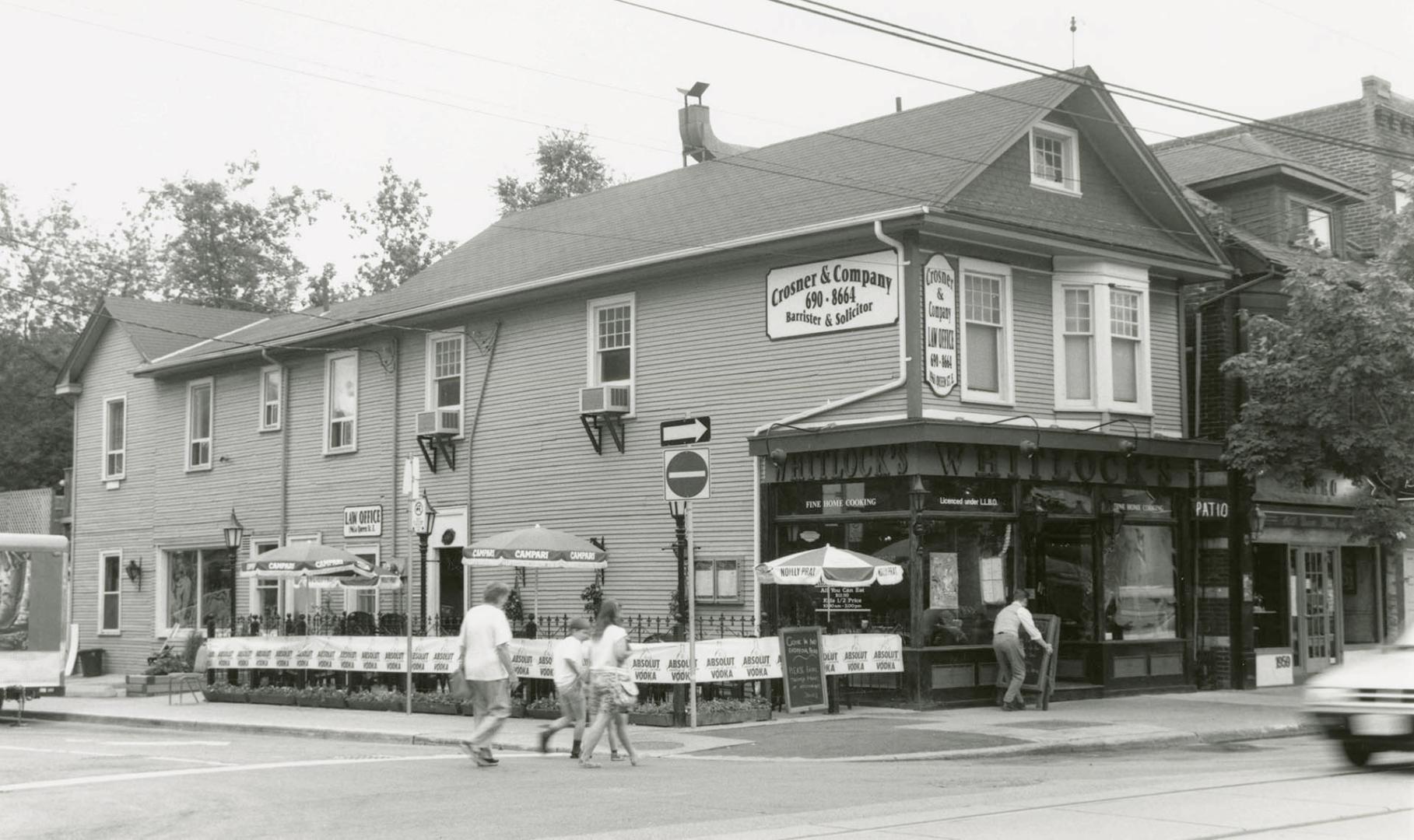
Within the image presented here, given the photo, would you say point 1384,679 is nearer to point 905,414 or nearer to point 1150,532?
point 905,414

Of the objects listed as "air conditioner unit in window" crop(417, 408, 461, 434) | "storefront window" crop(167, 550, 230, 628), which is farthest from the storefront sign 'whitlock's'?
"storefront window" crop(167, 550, 230, 628)

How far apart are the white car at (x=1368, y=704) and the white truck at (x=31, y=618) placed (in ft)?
58.3

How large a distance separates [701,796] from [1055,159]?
1398 centimetres

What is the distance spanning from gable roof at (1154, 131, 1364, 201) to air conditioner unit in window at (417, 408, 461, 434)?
528 inches

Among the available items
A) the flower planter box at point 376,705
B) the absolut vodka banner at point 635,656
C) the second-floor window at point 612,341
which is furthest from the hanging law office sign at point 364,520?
the flower planter box at point 376,705

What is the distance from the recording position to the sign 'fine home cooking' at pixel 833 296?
2077 cm

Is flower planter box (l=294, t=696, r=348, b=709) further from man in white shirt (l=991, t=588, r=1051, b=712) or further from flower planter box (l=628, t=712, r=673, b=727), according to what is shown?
man in white shirt (l=991, t=588, r=1051, b=712)

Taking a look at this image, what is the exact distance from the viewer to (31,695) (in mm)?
22844

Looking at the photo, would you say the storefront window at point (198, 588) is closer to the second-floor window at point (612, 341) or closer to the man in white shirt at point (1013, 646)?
the second-floor window at point (612, 341)

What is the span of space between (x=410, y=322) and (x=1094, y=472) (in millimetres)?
12816

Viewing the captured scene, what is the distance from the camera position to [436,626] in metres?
23.9

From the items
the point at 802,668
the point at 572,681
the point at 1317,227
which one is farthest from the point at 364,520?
the point at 1317,227

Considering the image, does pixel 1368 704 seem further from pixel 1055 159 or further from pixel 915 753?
pixel 1055 159

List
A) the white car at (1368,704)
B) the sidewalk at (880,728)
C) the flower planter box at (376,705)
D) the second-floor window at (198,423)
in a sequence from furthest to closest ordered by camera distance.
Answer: the second-floor window at (198,423) → the flower planter box at (376,705) → the sidewalk at (880,728) → the white car at (1368,704)
